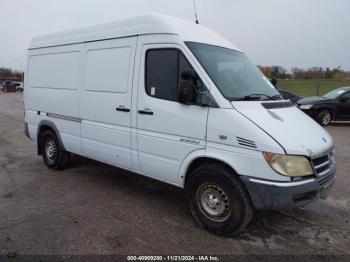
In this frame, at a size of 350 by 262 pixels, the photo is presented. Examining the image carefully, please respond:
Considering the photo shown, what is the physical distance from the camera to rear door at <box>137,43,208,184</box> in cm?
450

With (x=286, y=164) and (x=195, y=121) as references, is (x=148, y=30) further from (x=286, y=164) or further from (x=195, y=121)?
(x=286, y=164)

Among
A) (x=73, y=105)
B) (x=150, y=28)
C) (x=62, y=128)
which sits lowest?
(x=62, y=128)

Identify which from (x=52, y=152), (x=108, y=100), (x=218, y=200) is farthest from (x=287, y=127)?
(x=52, y=152)

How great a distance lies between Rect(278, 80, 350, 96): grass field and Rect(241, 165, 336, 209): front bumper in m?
21.6

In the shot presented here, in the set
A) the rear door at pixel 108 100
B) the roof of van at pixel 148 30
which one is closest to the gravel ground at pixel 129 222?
the rear door at pixel 108 100

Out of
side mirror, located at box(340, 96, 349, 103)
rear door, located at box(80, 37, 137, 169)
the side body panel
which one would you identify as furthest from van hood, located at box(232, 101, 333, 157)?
side mirror, located at box(340, 96, 349, 103)

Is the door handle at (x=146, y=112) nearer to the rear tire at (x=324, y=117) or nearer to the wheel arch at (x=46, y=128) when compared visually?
the wheel arch at (x=46, y=128)

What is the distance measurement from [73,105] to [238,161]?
346cm

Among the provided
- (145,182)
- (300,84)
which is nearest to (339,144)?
(145,182)

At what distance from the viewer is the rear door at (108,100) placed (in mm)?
5340

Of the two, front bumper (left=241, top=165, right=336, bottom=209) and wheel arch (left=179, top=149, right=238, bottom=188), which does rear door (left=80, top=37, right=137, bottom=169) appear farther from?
front bumper (left=241, top=165, right=336, bottom=209)

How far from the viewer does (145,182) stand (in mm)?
6508

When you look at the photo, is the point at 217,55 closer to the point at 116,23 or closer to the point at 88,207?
the point at 116,23

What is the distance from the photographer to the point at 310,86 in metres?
25.9
